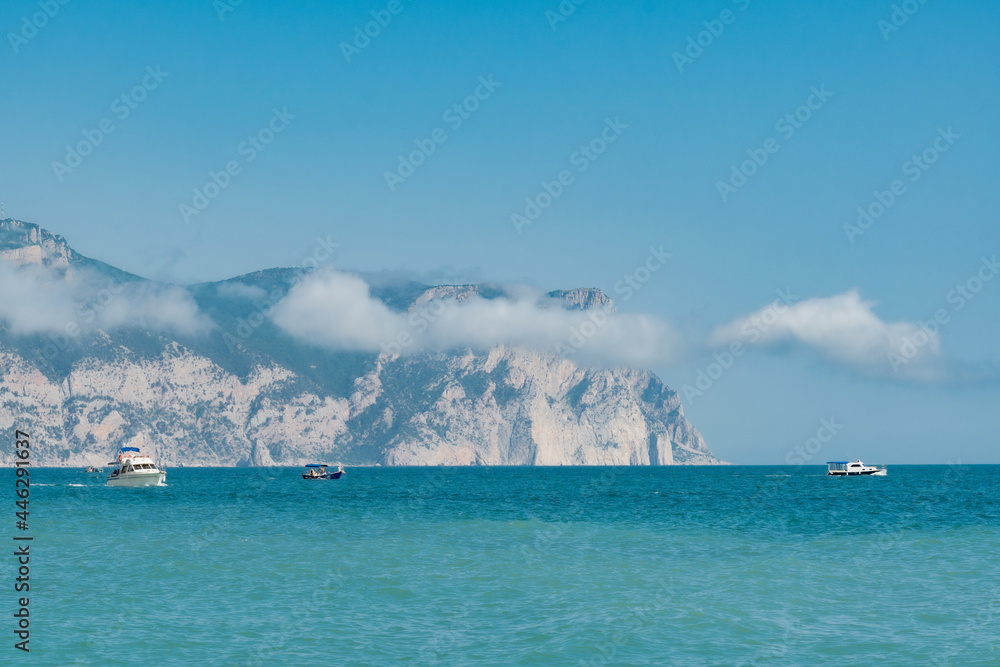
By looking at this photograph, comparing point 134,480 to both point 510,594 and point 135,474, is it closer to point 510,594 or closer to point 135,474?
point 135,474

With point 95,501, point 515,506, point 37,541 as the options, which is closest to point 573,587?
point 37,541

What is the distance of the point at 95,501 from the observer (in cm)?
10450

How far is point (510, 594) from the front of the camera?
122 ft

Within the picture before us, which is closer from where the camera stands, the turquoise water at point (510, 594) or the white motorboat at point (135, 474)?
the turquoise water at point (510, 594)

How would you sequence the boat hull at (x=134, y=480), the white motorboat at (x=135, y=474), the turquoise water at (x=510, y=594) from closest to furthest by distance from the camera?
the turquoise water at (x=510, y=594), the boat hull at (x=134, y=480), the white motorboat at (x=135, y=474)

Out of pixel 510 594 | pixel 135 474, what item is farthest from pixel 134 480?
pixel 510 594

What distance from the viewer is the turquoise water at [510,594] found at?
28.0m

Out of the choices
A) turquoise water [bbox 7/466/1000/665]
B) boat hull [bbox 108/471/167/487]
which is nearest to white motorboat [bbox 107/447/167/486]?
boat hull [bbox 108/471/167/487]

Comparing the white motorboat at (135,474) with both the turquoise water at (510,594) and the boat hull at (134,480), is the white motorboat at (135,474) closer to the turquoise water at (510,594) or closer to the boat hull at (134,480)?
the boat hull at (134,480)

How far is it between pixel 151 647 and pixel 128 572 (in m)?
15.8

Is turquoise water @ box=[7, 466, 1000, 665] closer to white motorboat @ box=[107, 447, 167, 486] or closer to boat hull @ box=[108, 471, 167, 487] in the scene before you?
boat hull @ box=[108, 471, 167, 487]

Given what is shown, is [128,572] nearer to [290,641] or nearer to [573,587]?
[290,641]

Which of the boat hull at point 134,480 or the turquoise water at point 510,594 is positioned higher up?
the boat hull at point 134,480

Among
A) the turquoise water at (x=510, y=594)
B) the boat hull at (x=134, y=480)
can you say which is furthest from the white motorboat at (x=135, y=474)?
the turquoise water at (x=510, y=594)
